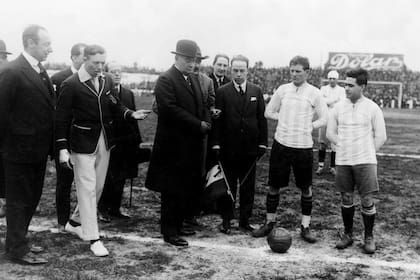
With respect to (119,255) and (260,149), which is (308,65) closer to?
(260,149)

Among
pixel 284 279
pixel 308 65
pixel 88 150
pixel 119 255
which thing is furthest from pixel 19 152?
pixel 308 65

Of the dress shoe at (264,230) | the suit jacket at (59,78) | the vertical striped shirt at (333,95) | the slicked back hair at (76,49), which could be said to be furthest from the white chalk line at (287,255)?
the vertical striped shirt at (333,95)

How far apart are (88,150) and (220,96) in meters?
1.78

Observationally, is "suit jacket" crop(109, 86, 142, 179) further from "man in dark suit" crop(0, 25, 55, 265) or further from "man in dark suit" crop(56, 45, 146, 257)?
"man in dark suit" crop(0, 25, 55, 265)

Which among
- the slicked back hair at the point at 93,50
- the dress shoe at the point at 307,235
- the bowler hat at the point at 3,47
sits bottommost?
the dress shoe at the point at 307,235

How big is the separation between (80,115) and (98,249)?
4.55ft

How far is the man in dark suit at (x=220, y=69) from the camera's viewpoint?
706 centimetres

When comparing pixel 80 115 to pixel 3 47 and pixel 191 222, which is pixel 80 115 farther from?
pixel 3 47

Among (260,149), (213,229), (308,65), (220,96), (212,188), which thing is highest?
(308,65)

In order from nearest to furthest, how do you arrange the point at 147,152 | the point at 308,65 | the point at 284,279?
1. the point at 284,279
2. the point at 308,65
3. the point at 147,152

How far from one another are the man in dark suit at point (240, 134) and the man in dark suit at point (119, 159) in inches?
46.2

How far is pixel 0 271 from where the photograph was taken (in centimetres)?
473

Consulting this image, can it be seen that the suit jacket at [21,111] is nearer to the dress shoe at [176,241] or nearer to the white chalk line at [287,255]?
the white chalk line at [287,255]

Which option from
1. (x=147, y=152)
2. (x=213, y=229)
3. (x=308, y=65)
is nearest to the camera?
(x=308, y=65)
